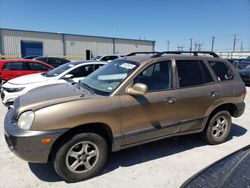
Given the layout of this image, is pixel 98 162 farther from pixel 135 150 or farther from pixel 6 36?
pixel 6 36

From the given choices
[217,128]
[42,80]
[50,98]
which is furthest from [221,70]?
[42,80]

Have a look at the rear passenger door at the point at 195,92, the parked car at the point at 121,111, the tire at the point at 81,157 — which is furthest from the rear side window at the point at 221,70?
the tire at the point at 81,157

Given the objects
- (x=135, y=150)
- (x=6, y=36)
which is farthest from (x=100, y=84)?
(x=6, y=36)

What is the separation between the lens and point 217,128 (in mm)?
4254

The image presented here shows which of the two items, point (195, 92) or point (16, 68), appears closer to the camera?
point (195, 92)

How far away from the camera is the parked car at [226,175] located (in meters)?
1.68

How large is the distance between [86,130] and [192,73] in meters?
2.16

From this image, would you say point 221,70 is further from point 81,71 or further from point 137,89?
point 81,71

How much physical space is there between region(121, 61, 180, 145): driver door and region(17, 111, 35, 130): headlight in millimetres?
1208

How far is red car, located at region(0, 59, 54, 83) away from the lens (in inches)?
336

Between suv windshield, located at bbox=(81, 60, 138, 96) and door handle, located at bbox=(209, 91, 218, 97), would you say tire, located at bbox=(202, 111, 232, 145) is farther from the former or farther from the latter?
suv windshield, located at bbox=(81, 60, 138, 96)

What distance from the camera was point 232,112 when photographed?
14.7ft

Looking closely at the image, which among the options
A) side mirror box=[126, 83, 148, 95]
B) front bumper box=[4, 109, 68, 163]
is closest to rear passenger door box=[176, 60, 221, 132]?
side mirror box=[126, 83, 148, 95]

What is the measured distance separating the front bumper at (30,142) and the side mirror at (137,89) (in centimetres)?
105
